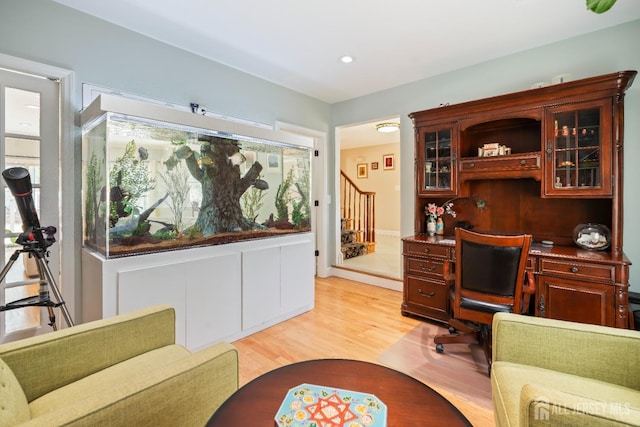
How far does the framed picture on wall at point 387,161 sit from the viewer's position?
25.8 feet

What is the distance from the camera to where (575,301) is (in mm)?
2246

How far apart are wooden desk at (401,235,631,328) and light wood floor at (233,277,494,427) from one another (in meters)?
0.59

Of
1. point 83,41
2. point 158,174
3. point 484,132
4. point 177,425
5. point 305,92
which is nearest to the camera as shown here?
point 177,425

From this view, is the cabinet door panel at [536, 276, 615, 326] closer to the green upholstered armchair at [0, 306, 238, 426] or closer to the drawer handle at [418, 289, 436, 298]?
the drawer handle at [418, 289, 436, 298]

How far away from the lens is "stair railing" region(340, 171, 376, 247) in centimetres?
648

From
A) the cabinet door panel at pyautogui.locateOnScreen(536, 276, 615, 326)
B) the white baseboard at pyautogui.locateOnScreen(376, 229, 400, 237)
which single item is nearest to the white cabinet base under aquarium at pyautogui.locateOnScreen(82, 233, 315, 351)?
the cabinet door panel at pyautogui.locateOnScreen(536, 276, 615, 326)

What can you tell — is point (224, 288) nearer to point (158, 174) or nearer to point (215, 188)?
point (215, 188)

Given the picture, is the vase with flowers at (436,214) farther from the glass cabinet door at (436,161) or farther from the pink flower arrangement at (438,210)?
the glass cabinet door at (436,161)

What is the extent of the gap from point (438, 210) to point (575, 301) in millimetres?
1435

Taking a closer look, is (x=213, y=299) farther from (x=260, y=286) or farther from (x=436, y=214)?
(x=436, y=214)

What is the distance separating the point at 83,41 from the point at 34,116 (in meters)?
0.72

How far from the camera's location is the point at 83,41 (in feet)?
7.86

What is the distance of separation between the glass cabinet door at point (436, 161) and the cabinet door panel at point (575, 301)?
1200 millimetres

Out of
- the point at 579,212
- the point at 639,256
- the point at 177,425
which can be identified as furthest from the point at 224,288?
the point at 639,256
